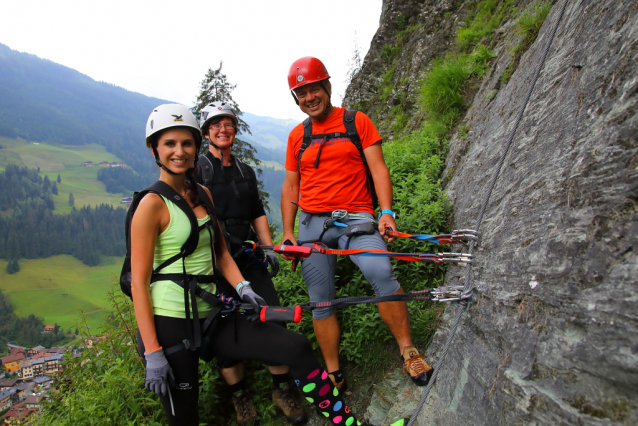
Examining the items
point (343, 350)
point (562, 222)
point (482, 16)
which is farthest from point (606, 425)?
point (482, 16)

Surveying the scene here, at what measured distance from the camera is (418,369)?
11.2ft

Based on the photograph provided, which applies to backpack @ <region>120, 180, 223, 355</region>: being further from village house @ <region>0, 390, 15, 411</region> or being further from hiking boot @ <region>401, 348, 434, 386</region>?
village house @ <region>0, 390, 15, 411</region>

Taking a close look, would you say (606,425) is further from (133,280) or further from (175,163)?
(175,163)

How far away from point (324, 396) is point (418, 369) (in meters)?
0.95

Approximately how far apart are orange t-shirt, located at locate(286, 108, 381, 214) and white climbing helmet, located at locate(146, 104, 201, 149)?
138 centimetres

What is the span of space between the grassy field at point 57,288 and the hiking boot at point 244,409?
120 metres

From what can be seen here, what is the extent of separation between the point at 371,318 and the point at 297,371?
139 cm

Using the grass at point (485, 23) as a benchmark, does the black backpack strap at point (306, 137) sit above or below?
below

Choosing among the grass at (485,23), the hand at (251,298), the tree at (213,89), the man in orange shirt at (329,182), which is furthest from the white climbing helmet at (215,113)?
the tree at (213,89)

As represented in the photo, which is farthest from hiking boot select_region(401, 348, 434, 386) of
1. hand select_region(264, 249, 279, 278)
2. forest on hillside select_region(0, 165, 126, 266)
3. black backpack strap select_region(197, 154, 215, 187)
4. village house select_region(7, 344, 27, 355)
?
forest on hillside select_region(0, 165, 126, 266)

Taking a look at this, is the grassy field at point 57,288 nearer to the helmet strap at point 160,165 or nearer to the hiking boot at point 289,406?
the hiking boot at point 289,406

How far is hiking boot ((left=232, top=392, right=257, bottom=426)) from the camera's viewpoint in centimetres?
436

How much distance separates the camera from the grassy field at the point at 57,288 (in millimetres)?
114875

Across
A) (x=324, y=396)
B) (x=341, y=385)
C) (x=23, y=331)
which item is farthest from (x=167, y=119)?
(x=23, y=331)
